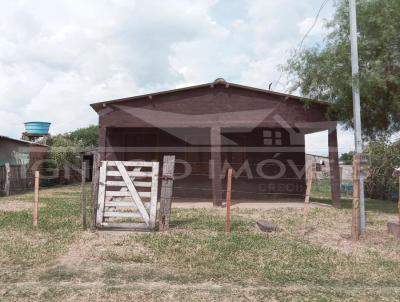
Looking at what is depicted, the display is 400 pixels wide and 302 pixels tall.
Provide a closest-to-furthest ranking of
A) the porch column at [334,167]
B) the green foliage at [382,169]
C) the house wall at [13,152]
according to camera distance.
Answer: the porch column at [334,167] → the green foliage at [382,169] → the house wall at [13,152]

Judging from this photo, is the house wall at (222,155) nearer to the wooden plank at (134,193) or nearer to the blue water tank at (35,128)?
the wooden plank at (134,193)

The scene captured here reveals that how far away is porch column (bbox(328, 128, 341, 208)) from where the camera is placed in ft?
46.2

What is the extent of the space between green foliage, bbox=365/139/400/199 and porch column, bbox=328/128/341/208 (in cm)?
537

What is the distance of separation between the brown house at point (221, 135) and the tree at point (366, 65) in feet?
3.73

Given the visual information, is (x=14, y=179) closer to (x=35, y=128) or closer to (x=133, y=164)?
(x=35, y=128)

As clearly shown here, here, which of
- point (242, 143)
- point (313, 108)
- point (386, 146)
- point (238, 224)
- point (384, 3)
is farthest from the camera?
point (386, 146)

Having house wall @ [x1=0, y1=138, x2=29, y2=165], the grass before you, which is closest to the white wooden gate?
the grass

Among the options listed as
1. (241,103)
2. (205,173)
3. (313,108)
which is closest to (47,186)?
(205,173)

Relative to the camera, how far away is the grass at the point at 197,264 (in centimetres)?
510

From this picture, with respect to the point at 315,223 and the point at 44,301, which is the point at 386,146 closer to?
the point at 315,223

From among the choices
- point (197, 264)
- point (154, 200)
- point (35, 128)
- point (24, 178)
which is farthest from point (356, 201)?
point (35, 128)

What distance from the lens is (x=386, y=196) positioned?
65.0 feet

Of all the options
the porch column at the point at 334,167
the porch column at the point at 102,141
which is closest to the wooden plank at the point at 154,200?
the porch column at the point at 102,141

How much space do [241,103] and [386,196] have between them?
1020 cm
